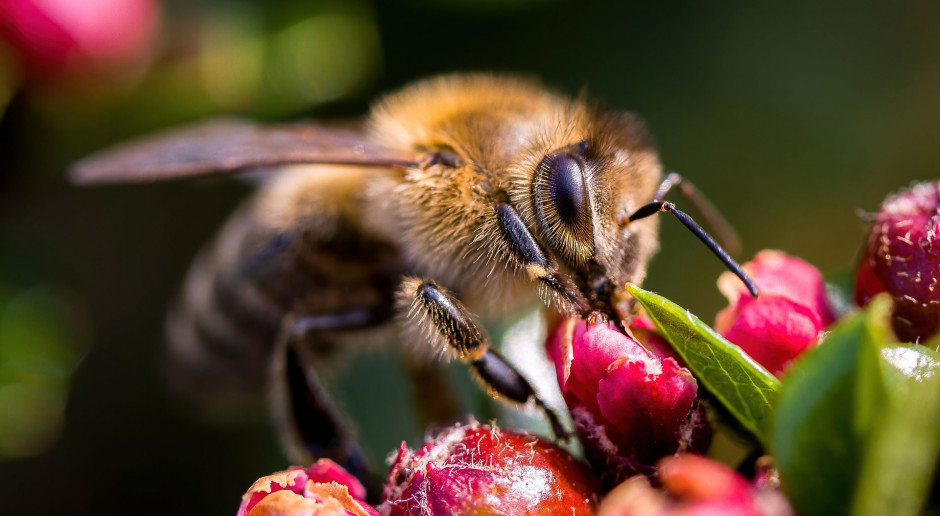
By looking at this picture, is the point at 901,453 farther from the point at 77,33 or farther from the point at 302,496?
the point at 77,33

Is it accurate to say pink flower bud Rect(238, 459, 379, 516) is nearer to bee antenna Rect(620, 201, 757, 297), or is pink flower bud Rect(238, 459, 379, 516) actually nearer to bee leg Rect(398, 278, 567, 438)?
bee leg Rect(398, 278, 567, 438)

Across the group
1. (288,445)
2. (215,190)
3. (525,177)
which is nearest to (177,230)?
(215,190)

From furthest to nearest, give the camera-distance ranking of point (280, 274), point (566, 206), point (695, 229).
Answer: point (280, 274)
point (566, 206)
point (695, 229)

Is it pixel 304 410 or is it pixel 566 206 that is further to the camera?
pixel 304 410

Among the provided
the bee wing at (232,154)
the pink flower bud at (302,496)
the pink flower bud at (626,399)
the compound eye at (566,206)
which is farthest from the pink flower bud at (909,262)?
the bee wing at (232,154)

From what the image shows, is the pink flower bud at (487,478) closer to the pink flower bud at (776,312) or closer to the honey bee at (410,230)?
the honey bee at (410,230)

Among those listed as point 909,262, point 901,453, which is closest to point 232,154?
point 909,262

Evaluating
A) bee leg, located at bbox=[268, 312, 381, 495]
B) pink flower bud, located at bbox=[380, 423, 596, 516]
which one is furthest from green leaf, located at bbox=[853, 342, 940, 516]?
bee leg, located at bbox=[268, 312, 381, 495]
